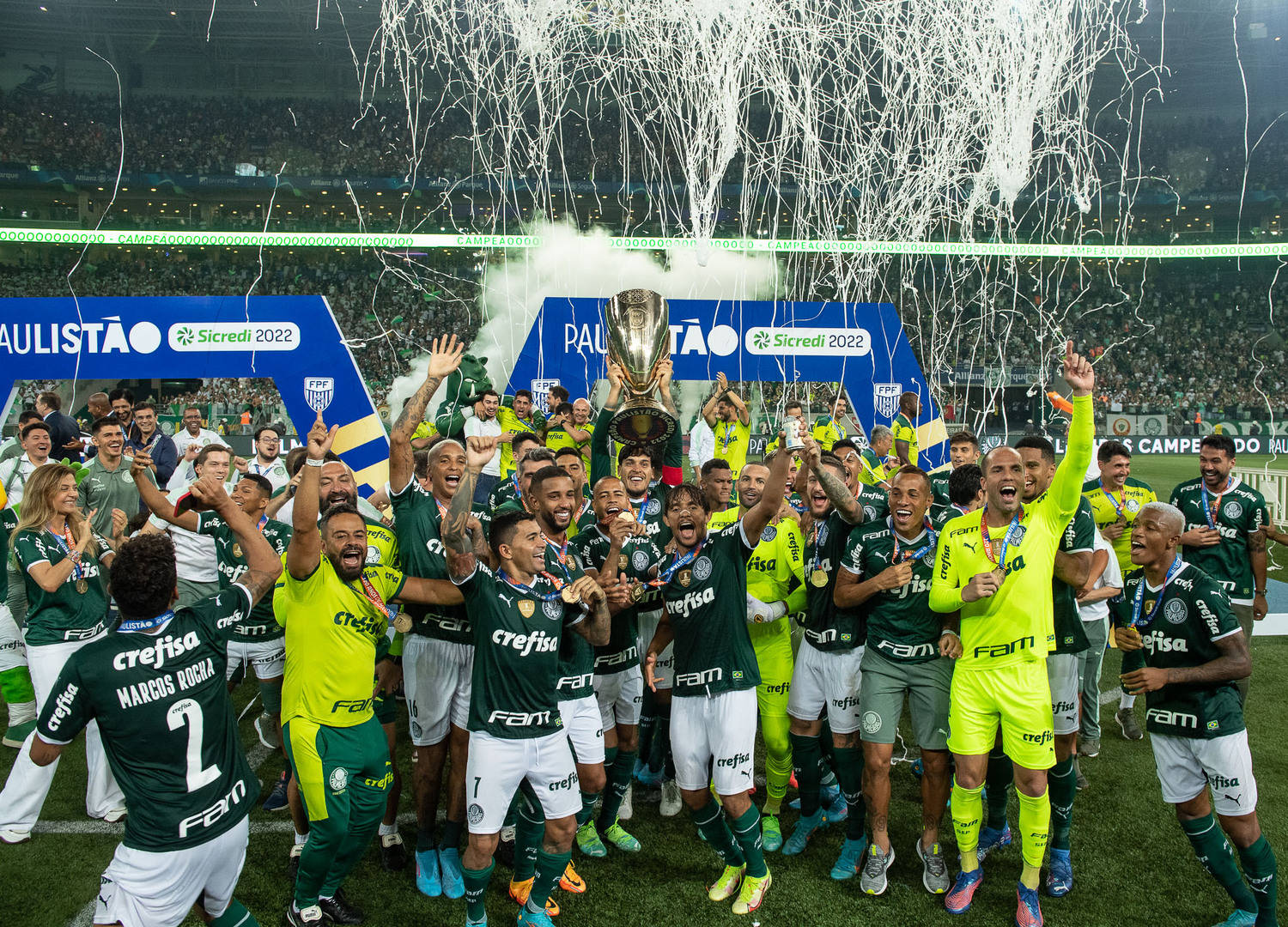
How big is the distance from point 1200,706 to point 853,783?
183 cm

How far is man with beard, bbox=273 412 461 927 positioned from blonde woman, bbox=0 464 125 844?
7.06 ft

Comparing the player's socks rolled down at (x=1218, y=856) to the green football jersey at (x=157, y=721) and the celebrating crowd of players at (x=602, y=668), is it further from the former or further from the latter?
the green football jersey at (x=157, y=721)

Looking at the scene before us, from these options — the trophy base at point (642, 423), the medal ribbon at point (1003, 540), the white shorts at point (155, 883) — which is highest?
the trophy base at point (642, 423)

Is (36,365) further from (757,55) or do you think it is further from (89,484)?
(757,55)

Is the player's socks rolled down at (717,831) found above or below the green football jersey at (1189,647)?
below

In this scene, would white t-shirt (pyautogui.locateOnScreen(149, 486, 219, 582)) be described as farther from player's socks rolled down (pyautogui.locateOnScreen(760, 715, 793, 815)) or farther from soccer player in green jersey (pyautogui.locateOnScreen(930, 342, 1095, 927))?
soccer player in green jersey (pyautogui.locateOnScreen(930, 342, 1095, 927))

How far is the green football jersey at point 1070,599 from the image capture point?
17.8 feet

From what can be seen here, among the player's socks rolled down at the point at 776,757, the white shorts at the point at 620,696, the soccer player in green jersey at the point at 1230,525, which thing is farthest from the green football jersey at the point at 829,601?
the soccer player in green jersey at the point at 1230,525

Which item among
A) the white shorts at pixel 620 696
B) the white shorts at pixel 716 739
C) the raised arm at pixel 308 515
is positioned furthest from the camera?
the white shorts at pixel 620 696

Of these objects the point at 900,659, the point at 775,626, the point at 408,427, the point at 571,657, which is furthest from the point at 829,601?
the point at 408,427

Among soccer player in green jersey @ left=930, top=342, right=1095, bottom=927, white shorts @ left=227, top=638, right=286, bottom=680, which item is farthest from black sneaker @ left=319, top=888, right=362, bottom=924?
soccer player in green jersey @ left=930, top=342, right=1095, bottom=927

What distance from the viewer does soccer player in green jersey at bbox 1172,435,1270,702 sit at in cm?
693

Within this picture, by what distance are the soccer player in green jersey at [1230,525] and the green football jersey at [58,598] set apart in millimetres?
7764

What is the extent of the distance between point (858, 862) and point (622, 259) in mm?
18300
